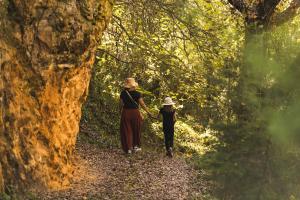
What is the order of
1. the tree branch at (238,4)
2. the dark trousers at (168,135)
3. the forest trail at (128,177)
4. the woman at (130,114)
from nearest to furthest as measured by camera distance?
the forest trail at (128,177)
the tree branch at (238,4)
the woman at (130,114)
the dark trousers at (168,135)

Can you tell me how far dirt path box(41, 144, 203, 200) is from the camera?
30.6 ft

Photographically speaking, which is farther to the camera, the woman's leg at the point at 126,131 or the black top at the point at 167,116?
the black top at the point at 167,116

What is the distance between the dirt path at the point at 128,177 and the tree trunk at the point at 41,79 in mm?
537

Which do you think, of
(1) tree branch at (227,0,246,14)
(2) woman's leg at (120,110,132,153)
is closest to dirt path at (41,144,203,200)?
(2) woman's leg at (120,110,132,153)

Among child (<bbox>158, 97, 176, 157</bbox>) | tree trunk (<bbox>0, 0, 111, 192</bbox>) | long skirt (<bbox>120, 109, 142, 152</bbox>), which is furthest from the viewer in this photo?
child (<bbox>158, 97, 176, 157</bbox>)

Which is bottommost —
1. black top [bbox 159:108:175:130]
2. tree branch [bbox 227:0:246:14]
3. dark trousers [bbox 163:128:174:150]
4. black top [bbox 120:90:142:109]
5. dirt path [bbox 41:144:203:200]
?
dirt path [bbox 41:144:203:200]

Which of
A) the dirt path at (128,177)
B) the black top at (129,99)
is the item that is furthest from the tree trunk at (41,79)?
the black top at (129,99)

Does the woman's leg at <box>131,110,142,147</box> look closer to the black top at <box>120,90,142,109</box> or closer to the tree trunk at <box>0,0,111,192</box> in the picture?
the black top at <box>120,90,142,109</box>

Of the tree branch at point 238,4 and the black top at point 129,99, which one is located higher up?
the tree branch at point 238,4

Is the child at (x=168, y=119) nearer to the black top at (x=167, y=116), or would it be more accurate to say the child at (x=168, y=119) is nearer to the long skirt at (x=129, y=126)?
the black top at (x=167, y=116)

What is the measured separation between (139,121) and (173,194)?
3.45 meters

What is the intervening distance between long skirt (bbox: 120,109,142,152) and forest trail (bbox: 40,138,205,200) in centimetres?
32

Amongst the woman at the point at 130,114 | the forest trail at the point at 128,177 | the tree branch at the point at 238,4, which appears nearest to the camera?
the forest trail at the point at 128,177

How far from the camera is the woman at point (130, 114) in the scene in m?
12.4
